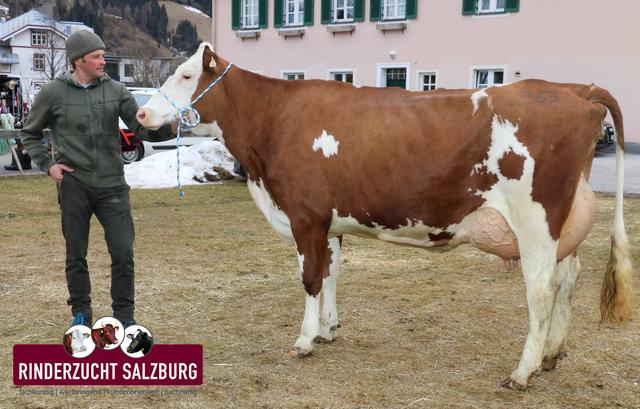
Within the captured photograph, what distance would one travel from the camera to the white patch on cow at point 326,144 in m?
4.64

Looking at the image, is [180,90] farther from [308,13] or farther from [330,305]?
[308,13]

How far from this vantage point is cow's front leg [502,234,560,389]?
4.26 m

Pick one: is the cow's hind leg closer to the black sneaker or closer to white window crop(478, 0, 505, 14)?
the black sneaker

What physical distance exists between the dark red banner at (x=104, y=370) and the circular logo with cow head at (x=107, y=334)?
0.05 meters

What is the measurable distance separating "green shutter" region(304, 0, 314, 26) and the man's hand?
23.4m

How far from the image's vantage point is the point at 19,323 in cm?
549

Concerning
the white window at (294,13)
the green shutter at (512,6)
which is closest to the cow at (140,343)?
the green shutter at (512,6)

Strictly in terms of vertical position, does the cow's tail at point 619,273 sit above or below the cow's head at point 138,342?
above

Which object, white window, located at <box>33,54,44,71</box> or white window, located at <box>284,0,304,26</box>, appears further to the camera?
white window, located at <box>33,54,44,71</box>

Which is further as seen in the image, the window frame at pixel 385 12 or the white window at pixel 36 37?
the white window at pixel 36 37

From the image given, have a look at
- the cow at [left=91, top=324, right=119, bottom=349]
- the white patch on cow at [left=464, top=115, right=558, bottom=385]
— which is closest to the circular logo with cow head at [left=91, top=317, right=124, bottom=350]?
the cow at [left=91, top=324, right=119, bottom=349]

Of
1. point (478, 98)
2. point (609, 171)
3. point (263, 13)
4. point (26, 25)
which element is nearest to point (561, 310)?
point (478, 98)

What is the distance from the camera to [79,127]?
4727 mm

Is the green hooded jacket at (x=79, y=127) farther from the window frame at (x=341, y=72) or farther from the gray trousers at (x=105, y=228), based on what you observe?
the window frame at (x=341, y=72)
